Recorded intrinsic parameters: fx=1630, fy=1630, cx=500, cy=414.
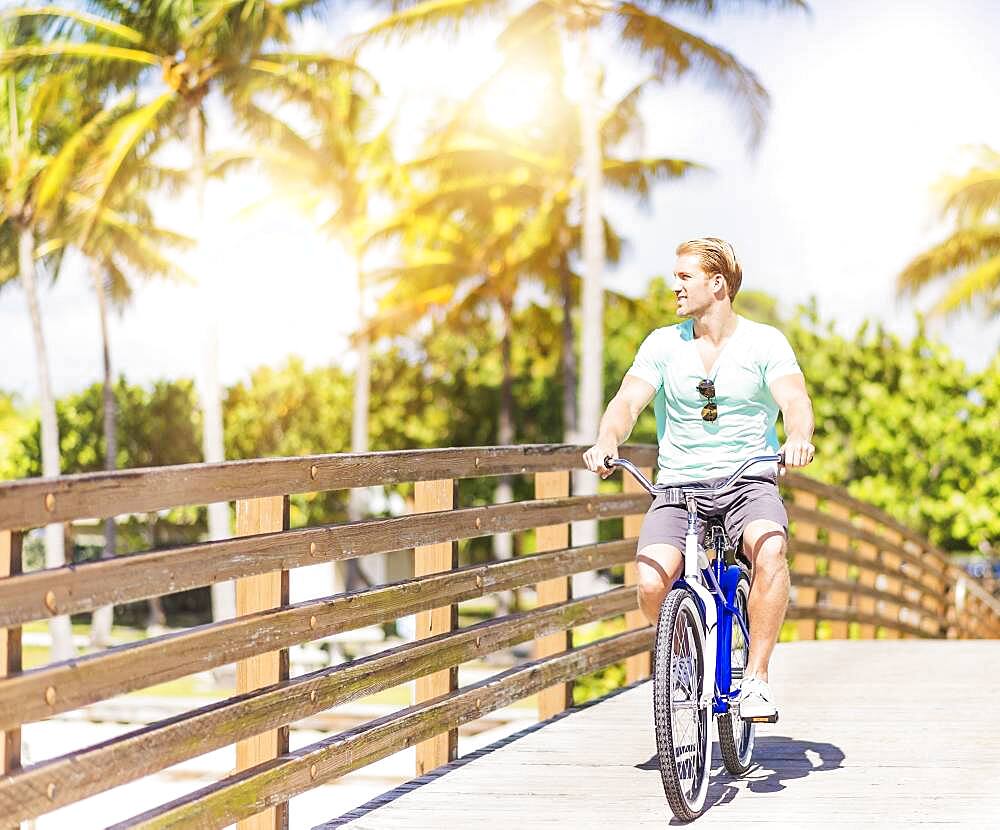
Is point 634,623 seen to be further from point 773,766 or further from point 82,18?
point 82,18

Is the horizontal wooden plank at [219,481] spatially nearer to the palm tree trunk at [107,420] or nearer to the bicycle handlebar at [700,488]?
the bicycle handlebar at [700,488]

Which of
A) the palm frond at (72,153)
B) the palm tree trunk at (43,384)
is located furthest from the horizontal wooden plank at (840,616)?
the palm tree trunk at (43,384)

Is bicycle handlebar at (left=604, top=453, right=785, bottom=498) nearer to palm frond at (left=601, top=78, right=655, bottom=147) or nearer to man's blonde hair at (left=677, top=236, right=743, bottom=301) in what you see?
man's blonde hair at (left=677, top=236, right=743, bottom=301)

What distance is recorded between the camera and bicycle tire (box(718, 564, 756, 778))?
598 cm

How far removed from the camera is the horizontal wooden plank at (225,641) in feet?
13.2

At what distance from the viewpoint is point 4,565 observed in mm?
3975

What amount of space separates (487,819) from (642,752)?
1492 mm

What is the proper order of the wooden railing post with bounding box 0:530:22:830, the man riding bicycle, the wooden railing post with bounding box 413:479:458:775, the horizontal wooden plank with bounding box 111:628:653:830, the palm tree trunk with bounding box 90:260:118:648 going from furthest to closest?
the palm tree trunk with bounding box 90:260:118:648, the wooden railing post with bounding box 413:479:458:775, the man riding bicycle, the horizontal wooden plank with bounding box 111:628:653:830, the wooden railing post with bounding box 0:530:22:830

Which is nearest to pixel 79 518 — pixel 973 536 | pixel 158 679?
pixel 158 679

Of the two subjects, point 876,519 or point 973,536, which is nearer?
point 876,519

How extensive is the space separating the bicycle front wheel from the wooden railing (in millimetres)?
1143

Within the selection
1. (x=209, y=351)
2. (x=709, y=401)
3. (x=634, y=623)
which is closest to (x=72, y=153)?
(x=209, y=351)

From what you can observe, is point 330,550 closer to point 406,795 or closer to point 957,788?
point 406,795

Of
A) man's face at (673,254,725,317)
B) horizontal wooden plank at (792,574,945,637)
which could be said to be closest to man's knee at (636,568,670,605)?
man's face at (673,254,725,317)
